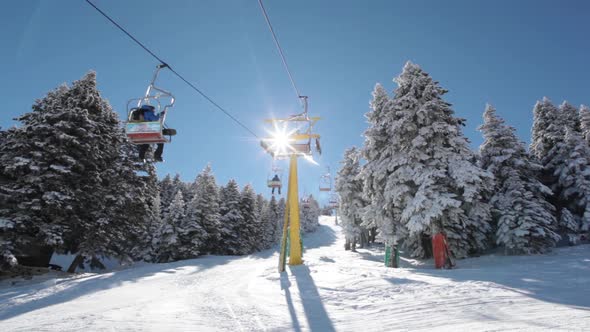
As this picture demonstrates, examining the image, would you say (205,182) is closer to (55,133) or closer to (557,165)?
(55,133)

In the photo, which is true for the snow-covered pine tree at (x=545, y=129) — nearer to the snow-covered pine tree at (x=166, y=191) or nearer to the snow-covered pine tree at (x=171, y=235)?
the snow-covered pine tree at (x=171, y=235)

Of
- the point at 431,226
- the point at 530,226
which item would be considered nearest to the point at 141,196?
the point at 431,226

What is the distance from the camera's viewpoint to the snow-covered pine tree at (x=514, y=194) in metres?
19.6

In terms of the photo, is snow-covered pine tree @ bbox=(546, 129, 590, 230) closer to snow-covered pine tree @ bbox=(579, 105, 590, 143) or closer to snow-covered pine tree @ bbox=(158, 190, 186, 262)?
snow-covered pine tree @ bbox=(579, 105, 590, 143)

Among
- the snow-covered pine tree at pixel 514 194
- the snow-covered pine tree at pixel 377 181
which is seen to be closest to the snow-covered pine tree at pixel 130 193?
the snow-covered pine tree at pixel 377 181

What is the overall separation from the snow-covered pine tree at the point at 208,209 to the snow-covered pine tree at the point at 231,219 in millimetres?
2577

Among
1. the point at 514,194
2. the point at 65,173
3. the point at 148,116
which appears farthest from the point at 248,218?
the point at 148,116

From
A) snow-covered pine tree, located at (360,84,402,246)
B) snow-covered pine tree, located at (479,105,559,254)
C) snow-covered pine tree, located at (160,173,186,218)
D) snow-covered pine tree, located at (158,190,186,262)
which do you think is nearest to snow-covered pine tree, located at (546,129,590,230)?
snow-covered pine tree, located at (479,105,559,254)

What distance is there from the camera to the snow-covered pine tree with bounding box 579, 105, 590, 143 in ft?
84.3

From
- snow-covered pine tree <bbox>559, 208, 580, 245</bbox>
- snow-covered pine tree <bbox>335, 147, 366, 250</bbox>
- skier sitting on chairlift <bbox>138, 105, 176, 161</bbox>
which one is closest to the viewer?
skier sitting on chairlift <bbox>138, 105, 176, 161</bbox>

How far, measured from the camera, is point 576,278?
8.59 m

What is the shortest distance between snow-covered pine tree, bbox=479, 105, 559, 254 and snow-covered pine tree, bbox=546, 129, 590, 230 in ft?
6.40

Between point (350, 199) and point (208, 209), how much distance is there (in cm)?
1639

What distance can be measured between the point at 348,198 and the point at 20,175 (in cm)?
2788
